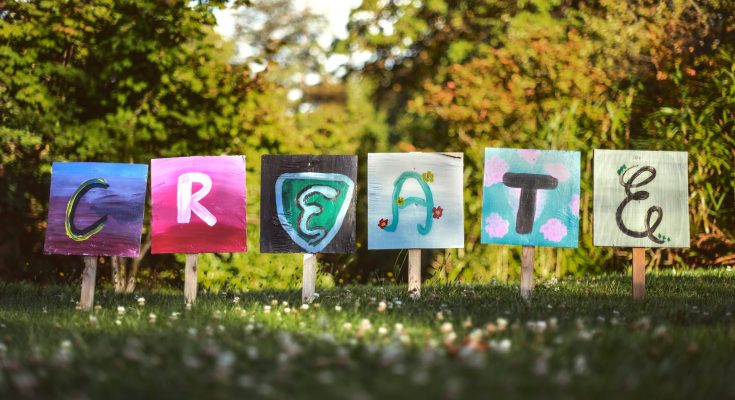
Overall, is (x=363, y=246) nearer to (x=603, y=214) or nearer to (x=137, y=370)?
(x=603, y=214)

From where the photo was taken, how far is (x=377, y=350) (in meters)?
4.05

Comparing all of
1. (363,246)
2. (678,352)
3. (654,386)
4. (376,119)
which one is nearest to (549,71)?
(363,246)

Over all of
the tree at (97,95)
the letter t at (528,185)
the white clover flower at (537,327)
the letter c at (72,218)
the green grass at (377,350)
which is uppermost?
the tree at (97,95)

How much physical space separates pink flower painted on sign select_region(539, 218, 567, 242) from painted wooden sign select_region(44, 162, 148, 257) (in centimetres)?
343

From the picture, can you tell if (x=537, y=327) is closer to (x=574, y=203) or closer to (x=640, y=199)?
(x=574, y=203)

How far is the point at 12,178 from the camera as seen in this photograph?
11188 mm

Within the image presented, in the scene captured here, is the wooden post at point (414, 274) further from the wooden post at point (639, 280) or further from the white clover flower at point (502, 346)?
the white clover flower at point (502, 346)

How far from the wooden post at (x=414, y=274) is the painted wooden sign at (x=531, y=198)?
66 centimetres

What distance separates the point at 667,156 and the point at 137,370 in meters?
5.32

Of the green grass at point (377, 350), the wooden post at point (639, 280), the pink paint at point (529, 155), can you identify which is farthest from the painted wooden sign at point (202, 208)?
the wooden post at point (639, 280)

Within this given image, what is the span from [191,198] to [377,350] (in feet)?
12.2

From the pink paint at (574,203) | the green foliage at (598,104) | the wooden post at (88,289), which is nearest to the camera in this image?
the wooden post at (88,289)

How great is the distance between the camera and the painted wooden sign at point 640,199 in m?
7.35

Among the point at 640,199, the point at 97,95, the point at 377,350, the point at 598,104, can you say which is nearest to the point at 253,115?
the point at 97,95
